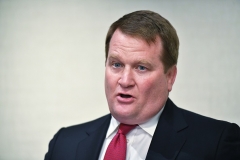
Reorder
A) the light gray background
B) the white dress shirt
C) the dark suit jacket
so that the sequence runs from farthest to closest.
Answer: the light gray background, the white dress shirt, the dark suit jacket

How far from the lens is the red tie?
1.71 metres

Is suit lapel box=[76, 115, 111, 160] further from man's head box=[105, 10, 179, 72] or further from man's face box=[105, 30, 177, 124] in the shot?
man's head box=[105, 10, 179, 72]

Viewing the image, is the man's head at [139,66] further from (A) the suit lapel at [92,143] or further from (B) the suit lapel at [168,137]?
(A) the suit lapel at [92,143]

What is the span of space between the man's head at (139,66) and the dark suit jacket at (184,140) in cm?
12

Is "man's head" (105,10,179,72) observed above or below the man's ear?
above

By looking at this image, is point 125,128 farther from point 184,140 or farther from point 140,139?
point 184,140

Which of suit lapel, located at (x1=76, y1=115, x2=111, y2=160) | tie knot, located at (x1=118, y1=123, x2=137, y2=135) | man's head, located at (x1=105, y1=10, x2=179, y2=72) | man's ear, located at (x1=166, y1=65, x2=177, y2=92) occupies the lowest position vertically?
suit lapel, located at (x1=76, y1=115, x2=111, y2=160)

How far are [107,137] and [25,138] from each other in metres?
1.06

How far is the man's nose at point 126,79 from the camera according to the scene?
5.33 ft

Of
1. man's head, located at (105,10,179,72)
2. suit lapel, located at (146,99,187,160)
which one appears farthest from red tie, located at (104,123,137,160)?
man's head, located at (105,10,179,72)

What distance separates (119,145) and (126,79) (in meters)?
0.39

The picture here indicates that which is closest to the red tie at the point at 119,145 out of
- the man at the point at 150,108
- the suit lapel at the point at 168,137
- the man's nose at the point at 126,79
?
the man at the point at 150,108

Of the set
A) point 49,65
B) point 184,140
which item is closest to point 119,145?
point 184,140

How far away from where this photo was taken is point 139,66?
1670 millimetres
